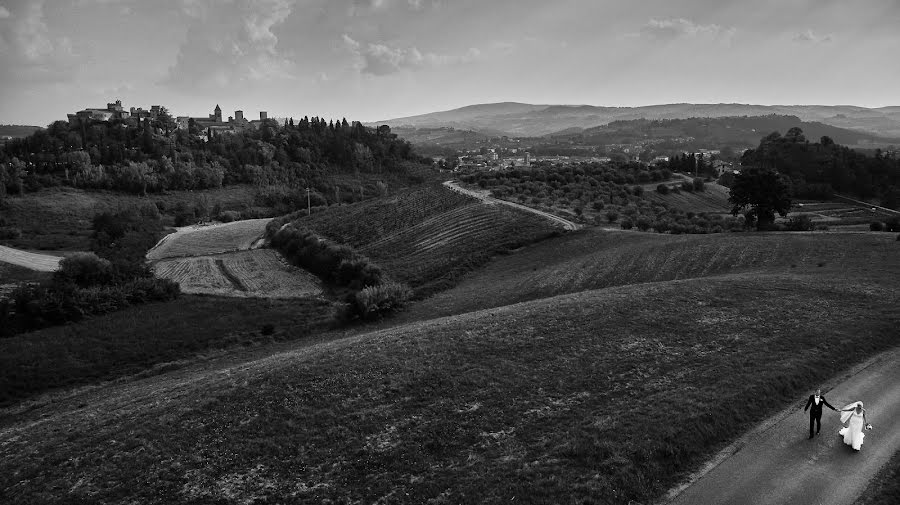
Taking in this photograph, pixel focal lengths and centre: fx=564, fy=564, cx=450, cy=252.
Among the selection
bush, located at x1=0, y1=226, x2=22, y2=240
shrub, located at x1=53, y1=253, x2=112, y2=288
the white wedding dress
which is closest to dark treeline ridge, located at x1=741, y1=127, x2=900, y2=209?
the white wedding dress

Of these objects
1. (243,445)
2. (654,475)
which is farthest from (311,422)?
(654,475)

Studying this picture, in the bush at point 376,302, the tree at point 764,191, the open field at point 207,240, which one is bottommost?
the open field at point 207,240

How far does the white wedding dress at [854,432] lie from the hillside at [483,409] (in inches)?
102

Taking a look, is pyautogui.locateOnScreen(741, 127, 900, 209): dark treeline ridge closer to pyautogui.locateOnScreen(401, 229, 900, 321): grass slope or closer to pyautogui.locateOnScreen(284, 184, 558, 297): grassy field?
pyautogui.locateOnScreen(284, 184, 558, 297): grassy field

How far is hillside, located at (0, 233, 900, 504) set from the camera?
16.5 meters

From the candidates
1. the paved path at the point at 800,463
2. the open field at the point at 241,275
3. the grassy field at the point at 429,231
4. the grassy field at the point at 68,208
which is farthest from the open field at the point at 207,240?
the paved path at the point at 800,463

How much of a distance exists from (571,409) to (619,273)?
26.4m

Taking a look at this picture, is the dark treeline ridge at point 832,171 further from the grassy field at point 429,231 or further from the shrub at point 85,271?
the shrub at point 85,271

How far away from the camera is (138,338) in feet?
149

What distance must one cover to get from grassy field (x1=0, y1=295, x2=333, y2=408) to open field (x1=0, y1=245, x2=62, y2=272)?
123 ft

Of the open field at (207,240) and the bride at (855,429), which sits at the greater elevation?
the bride at (855,429)

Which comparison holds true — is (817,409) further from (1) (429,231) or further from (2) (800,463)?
(1) (429,231)

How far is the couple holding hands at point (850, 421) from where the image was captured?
16.7 metres

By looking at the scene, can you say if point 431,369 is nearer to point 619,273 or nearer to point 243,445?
point 243,445
